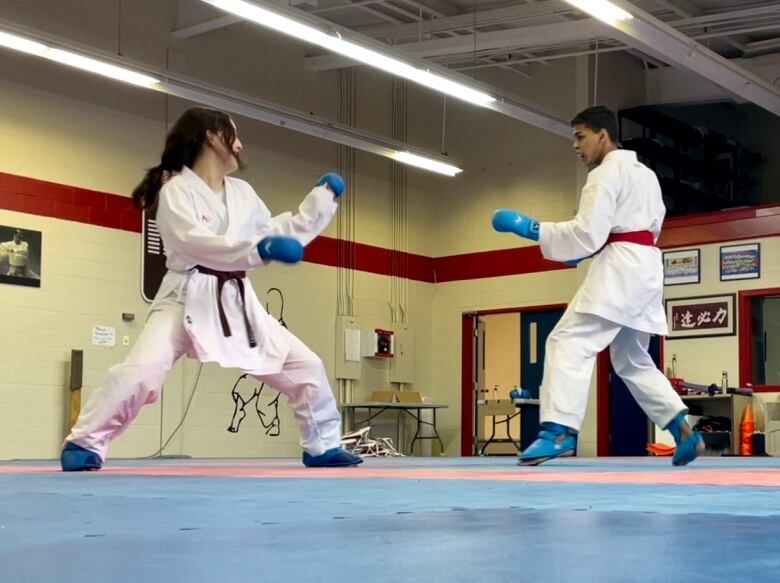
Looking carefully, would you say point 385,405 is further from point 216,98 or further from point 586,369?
point 586,369

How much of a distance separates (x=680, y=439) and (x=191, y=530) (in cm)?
344

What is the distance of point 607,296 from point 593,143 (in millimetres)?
713

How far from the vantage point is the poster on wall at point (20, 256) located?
32.3 feet

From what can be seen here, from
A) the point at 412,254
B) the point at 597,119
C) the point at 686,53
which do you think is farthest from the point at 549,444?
the point at 412,254

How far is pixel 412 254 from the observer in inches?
559

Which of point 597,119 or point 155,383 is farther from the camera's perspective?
point 597,119

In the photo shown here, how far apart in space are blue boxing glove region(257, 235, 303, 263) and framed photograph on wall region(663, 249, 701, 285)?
9.38 m

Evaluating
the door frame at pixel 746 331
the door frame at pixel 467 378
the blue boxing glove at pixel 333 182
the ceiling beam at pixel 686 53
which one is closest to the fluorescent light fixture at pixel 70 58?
the ceiling beam at pixel 686 53

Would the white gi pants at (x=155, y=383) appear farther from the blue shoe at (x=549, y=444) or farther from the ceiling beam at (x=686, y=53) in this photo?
the ceiling beam at (x=686, y=53)

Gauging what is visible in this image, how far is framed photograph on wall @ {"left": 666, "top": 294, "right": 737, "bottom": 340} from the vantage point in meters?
12.0

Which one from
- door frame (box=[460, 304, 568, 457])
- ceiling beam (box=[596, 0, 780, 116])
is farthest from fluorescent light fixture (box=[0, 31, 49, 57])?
door frame (box=[460, 304, 568, 457])

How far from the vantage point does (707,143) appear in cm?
1314

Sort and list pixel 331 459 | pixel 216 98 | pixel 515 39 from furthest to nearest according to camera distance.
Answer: pixel 515 39
pixel 216 98
pixel 331 459

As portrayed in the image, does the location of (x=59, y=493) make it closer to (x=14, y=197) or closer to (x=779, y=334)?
(x=14, y=197)
